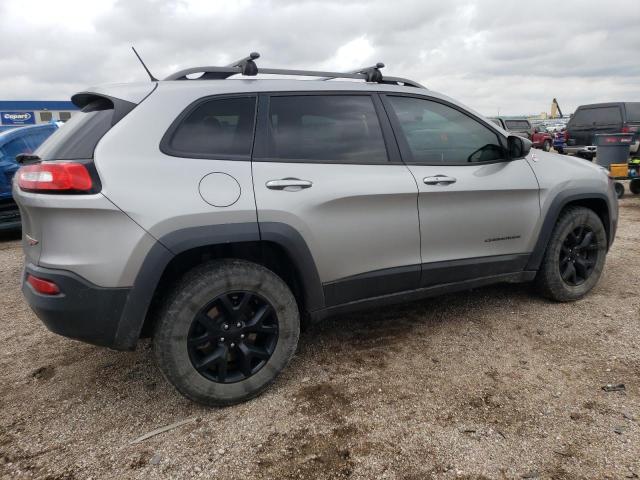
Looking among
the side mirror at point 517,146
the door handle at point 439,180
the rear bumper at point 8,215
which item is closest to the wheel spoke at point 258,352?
the door handle at point 439,180

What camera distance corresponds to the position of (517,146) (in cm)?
353

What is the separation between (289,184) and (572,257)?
258cm

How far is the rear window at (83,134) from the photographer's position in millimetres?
2404

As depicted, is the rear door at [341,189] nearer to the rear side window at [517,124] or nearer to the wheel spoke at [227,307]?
the wheel spoke at [227,307]

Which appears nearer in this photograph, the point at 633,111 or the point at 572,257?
the point at 572,257

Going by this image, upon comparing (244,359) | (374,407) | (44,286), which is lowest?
(374,407)

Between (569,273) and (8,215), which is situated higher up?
(8,215)

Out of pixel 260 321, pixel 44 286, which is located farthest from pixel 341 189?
pixel 44 286

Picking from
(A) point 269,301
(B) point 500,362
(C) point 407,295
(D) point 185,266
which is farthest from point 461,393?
(D) point 185,266

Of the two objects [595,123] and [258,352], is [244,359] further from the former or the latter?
[595,123]

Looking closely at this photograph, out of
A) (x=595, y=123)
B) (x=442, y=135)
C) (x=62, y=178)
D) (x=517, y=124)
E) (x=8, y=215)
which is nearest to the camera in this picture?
(x=62, y=178)

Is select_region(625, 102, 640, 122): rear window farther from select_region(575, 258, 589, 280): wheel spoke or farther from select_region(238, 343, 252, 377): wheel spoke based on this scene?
select_region(238, 343, 252, 377): wheel spoke

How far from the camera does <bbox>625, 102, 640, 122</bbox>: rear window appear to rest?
12.5 m

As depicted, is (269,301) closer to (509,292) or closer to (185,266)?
(185,266)
